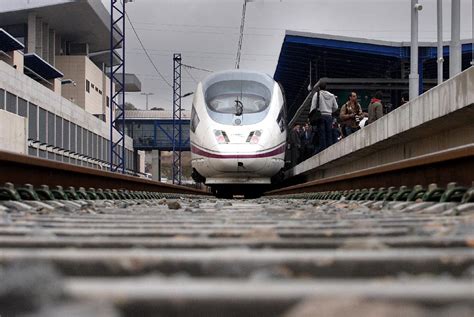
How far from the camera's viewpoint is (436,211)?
12.3 feet

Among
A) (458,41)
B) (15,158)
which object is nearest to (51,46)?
(458,41)

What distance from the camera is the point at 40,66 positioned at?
39.6m

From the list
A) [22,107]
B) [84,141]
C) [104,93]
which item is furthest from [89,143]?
[22,107]

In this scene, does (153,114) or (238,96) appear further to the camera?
(153,114)

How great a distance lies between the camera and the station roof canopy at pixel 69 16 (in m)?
42.7

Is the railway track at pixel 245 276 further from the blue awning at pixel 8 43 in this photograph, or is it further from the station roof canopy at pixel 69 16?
the station roof canopy at pixel 69 16

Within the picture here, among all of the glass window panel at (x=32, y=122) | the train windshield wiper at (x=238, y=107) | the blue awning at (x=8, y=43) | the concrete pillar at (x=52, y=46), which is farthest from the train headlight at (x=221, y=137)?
the concrete pillar at (x=52, y=46)

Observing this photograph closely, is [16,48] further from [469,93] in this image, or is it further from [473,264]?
[473,264]

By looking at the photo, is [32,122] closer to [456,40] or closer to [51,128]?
[51,128]

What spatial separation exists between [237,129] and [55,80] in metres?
33.1

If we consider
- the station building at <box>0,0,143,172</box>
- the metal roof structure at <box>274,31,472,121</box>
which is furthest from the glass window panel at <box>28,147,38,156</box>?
the metal roof structure at <box>274,31,472,121</box>

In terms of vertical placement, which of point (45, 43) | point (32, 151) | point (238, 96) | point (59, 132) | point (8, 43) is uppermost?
point (45, 43)

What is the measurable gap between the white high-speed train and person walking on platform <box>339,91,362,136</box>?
1.50 m

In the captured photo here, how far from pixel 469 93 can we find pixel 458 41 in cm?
516
